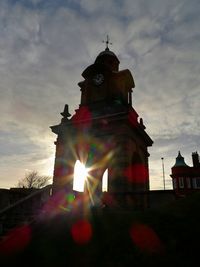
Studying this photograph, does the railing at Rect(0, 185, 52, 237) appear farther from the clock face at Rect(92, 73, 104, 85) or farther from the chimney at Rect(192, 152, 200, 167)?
the chimney at Rect(192, 152, 200, 167)

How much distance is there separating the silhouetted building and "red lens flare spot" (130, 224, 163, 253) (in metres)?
35.3

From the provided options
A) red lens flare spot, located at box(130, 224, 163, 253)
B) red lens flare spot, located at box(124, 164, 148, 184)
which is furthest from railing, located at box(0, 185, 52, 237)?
red lens flare spot, located at box(124, 164, 148, 184)

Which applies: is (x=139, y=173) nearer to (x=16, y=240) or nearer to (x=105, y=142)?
(x=105, y=142)

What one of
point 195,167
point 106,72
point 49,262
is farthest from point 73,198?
point 195,167

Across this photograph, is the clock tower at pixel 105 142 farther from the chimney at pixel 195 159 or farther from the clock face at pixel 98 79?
the chimney at pixel 195 159

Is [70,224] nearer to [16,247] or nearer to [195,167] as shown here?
[16,247]

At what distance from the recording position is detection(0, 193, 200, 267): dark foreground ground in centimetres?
656

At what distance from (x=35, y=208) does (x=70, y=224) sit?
92.3 inches

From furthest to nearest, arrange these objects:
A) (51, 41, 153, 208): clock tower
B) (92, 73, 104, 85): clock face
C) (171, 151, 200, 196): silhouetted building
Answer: (171, 151, 200, 196): silhouetted building, (92, 73, 104, 85): clock face, (51, 41, 153, 208): clock tower

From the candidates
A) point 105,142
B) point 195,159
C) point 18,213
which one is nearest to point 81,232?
point 18,213

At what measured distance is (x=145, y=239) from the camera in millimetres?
7438

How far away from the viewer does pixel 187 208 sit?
10016mm

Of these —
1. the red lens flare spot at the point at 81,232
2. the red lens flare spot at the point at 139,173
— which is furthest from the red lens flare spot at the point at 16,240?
the red lens flare spot at the point at 139,173

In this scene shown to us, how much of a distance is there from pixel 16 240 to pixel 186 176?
39.2 metres
